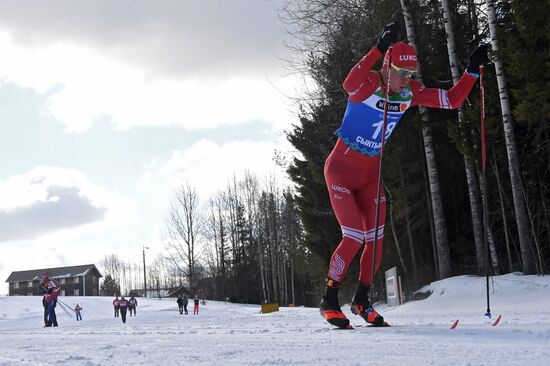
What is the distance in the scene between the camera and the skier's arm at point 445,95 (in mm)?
5176

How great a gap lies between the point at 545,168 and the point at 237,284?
48.4 meters

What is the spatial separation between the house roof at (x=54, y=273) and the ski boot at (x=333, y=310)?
289 feet

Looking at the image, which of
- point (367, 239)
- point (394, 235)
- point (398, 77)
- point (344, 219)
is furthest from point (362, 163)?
point (394, 235)

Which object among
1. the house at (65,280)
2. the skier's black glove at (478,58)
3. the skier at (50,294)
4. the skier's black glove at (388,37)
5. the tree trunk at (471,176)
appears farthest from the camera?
the house at (65,280)

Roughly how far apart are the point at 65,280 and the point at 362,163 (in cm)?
9144

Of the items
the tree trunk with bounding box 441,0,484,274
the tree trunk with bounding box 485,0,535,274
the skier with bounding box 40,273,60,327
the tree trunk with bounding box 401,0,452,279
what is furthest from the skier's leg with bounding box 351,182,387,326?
the skier with bounding box 40,273,60,327

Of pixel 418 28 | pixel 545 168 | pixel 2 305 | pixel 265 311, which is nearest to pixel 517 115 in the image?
pixel 545 168

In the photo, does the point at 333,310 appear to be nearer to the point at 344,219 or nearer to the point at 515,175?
the point at 344,219

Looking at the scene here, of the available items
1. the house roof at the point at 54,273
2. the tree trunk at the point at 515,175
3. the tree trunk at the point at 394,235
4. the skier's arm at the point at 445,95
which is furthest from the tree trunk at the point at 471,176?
the house roof at the point at 54,273

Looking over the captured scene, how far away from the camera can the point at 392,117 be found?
5.00 m

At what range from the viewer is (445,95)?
5.21 m

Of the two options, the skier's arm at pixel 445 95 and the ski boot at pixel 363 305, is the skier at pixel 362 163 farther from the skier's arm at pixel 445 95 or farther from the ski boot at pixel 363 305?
the skier's arm at pixel 445 95

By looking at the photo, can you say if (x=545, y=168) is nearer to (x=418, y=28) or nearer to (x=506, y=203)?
(x=506, y=203)

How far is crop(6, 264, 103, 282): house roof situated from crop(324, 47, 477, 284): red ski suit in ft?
289
